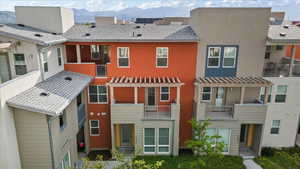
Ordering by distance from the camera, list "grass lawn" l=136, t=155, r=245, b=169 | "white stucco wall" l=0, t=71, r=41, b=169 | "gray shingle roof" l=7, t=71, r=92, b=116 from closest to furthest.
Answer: "white stucco wall" l=0, t=71, r=41, b=169, "gray shingle roof" l=7, t=71, r=92, b=116, "grass lawn" l=136, t=155, r=245, b=169

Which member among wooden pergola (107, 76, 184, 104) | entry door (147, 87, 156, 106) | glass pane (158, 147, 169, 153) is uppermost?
wooden pergola (107, 76, 184, 104)

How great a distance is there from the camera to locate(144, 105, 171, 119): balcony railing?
13.5 metres

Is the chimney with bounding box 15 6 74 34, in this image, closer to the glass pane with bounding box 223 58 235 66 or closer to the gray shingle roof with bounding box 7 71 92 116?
the gray shingle roof with bounding box 7 71 92 116

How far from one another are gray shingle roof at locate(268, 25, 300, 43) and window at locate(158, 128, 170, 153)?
994 cm

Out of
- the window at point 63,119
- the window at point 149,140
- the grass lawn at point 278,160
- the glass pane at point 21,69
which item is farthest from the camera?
the window at point 149,140

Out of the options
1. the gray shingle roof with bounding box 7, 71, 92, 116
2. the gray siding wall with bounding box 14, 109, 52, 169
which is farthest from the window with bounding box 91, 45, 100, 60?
the gray siding wall with bounding box 14, 109, 52, 169

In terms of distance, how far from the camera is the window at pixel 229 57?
13812mm

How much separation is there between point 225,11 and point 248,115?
7.52 m

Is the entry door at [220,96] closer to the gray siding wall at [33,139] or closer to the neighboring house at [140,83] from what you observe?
the neighboring house at [140,83]

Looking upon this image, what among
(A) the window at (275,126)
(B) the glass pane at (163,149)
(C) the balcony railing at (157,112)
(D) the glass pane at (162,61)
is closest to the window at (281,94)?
(A) the window at (275,126)

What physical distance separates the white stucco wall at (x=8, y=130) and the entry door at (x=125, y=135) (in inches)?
294

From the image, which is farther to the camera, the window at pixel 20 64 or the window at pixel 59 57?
the window at pixel 59 57

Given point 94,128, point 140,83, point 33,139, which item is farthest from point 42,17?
point 33,139

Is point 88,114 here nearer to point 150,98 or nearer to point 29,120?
point 150,98
